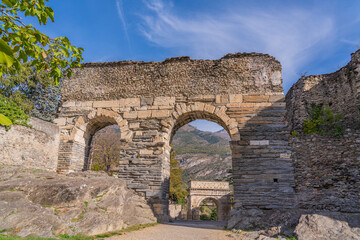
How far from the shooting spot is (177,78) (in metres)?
10.5

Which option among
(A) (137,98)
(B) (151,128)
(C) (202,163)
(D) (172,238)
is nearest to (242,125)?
(B) (151,128)

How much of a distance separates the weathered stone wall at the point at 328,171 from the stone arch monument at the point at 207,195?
13.4m

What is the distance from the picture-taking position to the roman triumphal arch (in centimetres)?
888

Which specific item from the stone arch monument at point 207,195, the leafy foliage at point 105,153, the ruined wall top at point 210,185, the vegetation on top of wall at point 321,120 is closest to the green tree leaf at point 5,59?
the vegetation on top of wall at point 321,120

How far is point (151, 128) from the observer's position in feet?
32.8

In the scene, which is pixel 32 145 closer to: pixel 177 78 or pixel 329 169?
pixel 177 78

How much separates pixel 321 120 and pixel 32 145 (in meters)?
15.5

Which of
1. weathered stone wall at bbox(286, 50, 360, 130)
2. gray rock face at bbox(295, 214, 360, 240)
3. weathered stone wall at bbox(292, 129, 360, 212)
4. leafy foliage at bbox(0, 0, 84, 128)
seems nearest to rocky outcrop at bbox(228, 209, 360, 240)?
gray rock face at bbox(295, 214, 360, 240)

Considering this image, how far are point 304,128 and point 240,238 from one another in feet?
36.5

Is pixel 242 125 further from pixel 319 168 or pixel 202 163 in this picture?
pixel 202 163

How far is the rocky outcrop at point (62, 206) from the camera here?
497 centimetres

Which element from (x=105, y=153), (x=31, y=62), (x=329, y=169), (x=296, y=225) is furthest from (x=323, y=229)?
(x=105, y=153)

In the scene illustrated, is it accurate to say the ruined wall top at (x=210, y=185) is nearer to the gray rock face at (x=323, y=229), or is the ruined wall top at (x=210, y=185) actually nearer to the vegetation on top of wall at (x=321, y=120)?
the vegetation on top of wall at (x=321, y=120)

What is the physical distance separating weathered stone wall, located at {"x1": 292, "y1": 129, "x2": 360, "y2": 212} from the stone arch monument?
13.4m
